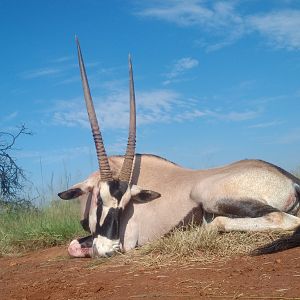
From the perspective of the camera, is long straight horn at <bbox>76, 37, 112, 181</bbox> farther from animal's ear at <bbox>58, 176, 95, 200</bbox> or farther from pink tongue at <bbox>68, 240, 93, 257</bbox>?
pink tongue at <bbox>68, 240, 93, 257</bbox>

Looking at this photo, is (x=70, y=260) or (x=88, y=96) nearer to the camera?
(x=70, y=260)

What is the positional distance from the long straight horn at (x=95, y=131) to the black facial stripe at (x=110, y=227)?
1.21 feet

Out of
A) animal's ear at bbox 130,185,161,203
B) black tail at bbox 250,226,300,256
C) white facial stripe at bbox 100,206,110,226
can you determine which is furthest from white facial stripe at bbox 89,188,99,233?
black tail at bbox 250,226,300,256

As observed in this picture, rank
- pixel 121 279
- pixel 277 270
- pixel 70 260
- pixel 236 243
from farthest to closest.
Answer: pixel 70 260, pixel 236 243, pixel 121 279, pixel 277 270

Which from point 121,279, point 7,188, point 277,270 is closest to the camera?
point 277,270

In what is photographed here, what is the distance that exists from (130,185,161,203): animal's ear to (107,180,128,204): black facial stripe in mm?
119

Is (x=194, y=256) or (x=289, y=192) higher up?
(x=289, y=192)

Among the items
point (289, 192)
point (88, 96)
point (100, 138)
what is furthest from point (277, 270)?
point (88, 96)

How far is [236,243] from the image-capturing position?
4660 millimetres

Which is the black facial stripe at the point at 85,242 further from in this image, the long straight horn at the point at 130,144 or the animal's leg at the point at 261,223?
the animal's leg at the point at 261,223

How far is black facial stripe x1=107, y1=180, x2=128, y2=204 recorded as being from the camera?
536 cm

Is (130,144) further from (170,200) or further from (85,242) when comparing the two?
(85,242)

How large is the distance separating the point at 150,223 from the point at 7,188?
15.9 feet

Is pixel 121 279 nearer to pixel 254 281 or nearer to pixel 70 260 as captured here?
pixel 254 281
